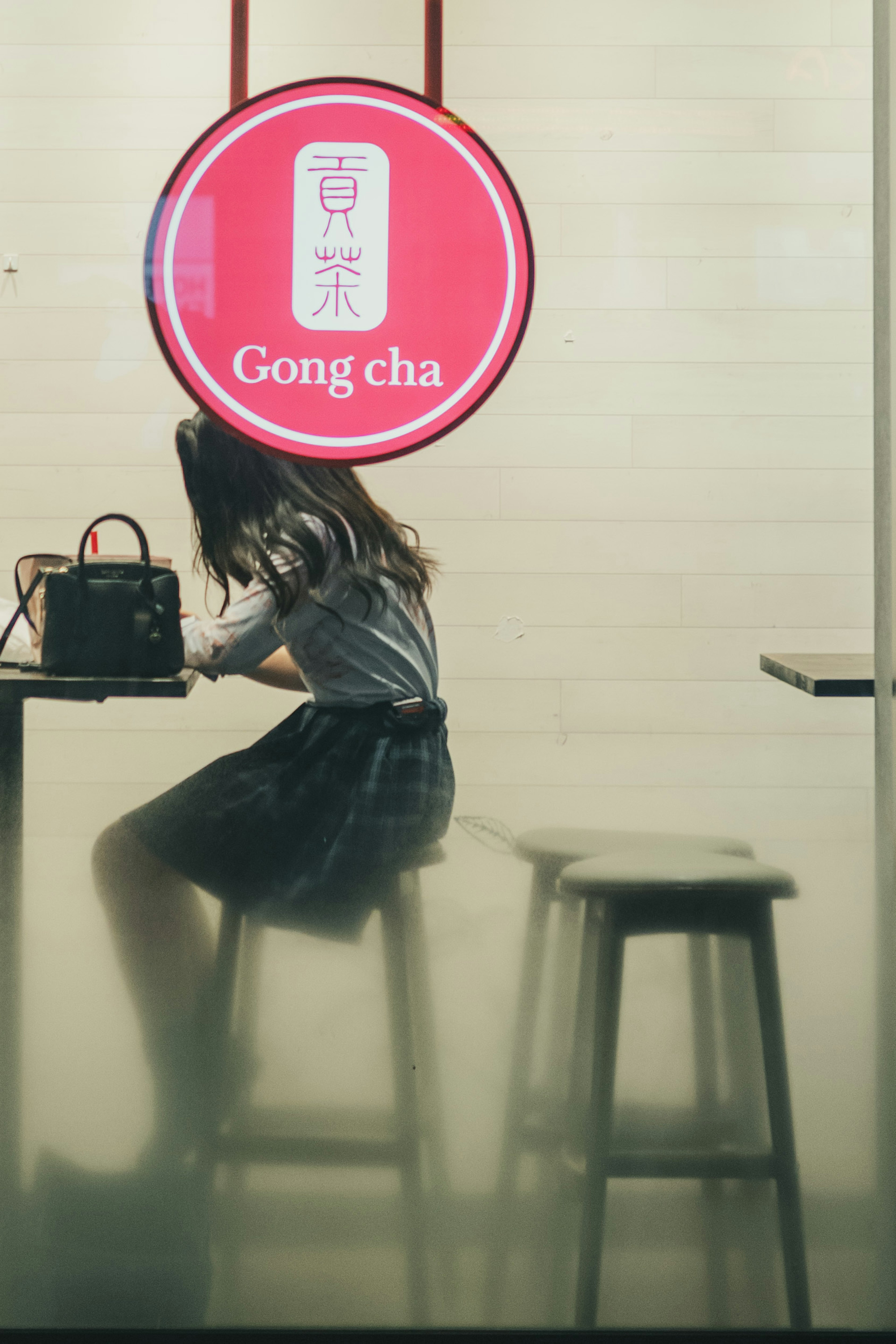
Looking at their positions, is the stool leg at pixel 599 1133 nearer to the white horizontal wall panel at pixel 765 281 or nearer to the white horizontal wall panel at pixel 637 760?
the white horizontal wall panel at pixel 637 760

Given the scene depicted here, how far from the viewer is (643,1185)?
1699 mm

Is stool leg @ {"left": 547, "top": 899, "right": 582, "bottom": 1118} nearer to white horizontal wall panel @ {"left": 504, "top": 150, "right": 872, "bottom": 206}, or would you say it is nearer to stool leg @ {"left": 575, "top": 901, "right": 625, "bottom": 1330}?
stool leg @ {"left": 575, "top": 901, "right": 625, "bottom": 1330}

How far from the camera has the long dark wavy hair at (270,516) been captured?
1.55m

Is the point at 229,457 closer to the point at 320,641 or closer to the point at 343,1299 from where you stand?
the point at 320,641

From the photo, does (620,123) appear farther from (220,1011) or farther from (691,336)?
(220,1011)

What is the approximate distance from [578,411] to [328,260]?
1.32 feet

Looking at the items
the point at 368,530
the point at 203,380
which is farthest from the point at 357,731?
the point at 203,380

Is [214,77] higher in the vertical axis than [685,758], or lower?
higher

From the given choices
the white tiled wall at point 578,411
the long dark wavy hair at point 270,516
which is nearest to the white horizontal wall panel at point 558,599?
the white tiled wall at point 578,411

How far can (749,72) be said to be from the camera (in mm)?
1562

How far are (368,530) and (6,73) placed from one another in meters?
0.80

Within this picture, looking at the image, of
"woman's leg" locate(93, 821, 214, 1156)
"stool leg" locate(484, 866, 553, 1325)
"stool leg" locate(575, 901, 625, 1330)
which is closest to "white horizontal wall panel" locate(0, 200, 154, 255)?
"woman's leg" locate(93, 821, 214, 1156)

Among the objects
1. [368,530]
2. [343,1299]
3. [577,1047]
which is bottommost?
[343,1299]

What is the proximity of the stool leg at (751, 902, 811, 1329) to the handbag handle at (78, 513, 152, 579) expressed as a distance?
3.42 ft
